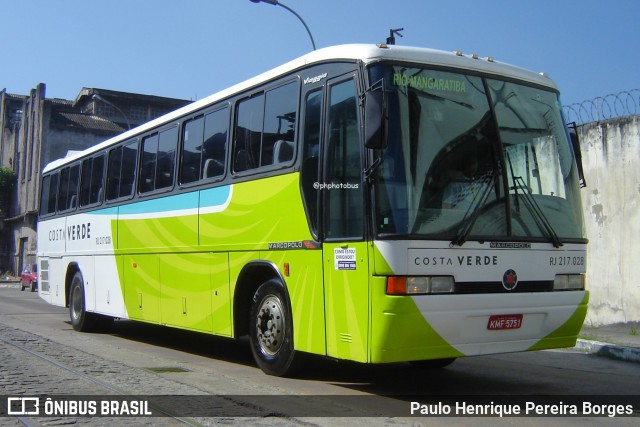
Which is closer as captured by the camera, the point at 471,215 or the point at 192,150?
the point at 471,215

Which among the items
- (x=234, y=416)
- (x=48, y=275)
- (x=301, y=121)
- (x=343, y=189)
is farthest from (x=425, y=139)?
(x=48, y=275)

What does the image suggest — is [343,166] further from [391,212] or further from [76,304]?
[76,304]

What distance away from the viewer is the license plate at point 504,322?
661 centimetres

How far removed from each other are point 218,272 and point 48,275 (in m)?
8.51

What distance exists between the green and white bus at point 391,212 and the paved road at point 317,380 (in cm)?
51

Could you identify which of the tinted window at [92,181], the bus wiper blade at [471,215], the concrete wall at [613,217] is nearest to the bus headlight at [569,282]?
the bus wiper blade at [471,215]

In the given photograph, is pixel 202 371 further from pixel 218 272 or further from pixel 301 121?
pixel 301 121

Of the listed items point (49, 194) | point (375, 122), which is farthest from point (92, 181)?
point (375, 122)

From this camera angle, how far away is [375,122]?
6203 mm

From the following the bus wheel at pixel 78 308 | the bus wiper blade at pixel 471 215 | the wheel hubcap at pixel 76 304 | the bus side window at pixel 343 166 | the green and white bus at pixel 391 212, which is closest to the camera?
the green and white bus at pixel 391 212

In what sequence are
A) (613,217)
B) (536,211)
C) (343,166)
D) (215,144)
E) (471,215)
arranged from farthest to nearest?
(613,217) < (215,144) < (536,211) < (343,166) < (471,215)

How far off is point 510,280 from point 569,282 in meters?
0.89

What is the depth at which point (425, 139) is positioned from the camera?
655 centimetres

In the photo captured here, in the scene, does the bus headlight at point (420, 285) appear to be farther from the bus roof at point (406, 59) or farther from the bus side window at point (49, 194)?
the bus side window at point (49, 194)
